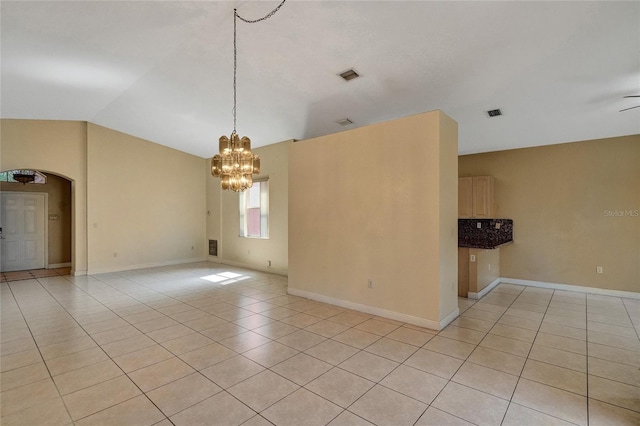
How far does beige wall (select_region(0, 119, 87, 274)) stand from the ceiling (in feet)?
1.76

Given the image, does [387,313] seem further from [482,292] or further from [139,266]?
[139,266]

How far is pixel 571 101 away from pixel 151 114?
294 inches

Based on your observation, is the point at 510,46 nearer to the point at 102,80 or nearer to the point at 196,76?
the point at 196,76

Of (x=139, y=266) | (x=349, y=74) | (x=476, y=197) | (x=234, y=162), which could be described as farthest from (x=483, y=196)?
(x=139, y=266)

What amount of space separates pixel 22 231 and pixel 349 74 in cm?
908

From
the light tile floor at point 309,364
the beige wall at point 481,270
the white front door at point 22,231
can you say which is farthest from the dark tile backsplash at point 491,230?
the white front door at point 22,231

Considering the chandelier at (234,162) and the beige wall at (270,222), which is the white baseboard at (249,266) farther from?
the chandelier at (234,162)

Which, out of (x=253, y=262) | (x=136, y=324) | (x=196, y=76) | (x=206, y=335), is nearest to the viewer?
(x=206, y=335)

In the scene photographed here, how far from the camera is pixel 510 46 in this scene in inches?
127

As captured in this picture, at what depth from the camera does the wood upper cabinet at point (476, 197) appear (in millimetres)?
6297

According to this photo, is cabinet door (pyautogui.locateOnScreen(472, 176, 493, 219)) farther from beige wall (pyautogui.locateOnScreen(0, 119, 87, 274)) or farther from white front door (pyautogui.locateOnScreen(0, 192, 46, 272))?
white front door (pyautogui.locateOnScreen(0, 192, 46, 272))

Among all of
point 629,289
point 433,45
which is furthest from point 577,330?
point 433,45

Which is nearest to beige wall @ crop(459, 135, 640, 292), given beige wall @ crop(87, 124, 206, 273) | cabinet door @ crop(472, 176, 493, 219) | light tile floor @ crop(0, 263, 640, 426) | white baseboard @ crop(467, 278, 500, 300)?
cabinet door @ crop(472, 176, 493, 219)

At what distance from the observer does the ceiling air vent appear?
4.04 meters
